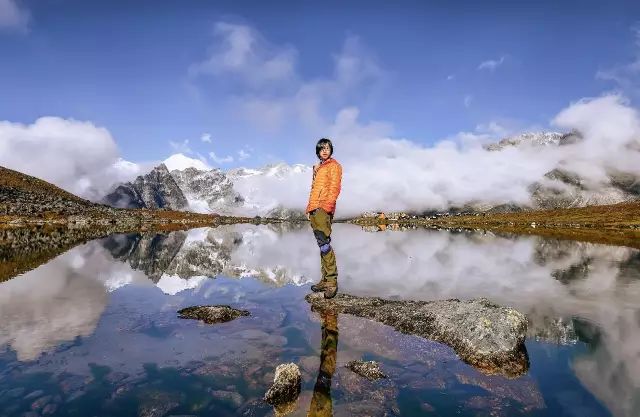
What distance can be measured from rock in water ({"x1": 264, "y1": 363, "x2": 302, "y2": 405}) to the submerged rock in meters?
4.05

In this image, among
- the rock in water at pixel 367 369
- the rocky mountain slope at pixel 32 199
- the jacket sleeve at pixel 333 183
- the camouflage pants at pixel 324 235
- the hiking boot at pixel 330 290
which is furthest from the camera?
the rocky mountain slope at pixel 32 199

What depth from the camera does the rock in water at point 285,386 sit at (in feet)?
22.1

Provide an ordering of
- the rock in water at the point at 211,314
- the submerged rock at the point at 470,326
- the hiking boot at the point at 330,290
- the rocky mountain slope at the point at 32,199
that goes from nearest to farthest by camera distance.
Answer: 1. the submerged rock at the point at 470,326
2. the rock in water at the point at 211,314
3. the hiking boot at the point at 330,290
4. the rocky mountain slope at the point at 32,199

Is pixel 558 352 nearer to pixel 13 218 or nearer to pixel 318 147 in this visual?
pixel 318 147

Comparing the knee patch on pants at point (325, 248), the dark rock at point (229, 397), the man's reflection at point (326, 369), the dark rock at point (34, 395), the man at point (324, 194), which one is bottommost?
the man's reflection at point (326, 369)

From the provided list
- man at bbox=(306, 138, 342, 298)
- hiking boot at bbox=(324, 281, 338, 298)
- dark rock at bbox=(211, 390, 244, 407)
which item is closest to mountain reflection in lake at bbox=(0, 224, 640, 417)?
dark rock at bbox=(211, 390, 244, 407)

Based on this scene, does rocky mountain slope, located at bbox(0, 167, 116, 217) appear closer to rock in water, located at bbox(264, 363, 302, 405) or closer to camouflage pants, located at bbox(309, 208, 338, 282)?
camouflage pants, located at bbox(309, 208, 338, 282)

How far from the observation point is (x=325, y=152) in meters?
14.3

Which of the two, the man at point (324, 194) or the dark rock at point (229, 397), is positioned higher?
the man at point (324, 194)

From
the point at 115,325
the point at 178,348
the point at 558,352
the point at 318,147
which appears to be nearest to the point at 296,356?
the point at 178,348

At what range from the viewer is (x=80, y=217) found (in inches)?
5138

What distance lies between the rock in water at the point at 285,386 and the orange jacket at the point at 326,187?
24.3ft

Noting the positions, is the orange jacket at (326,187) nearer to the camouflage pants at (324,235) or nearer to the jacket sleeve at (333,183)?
the jacket sleeve at (333,183)

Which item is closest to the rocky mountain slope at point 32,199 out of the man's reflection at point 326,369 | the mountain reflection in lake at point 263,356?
the mountain reflection in lake at point 263,356
